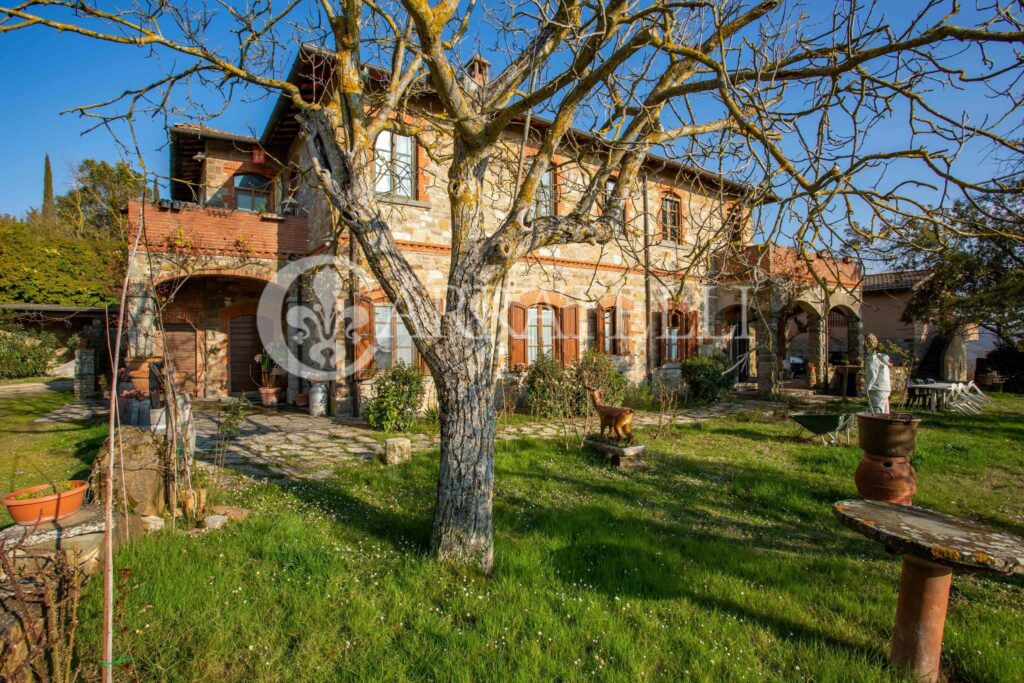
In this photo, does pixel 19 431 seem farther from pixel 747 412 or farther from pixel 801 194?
pixel 747 412

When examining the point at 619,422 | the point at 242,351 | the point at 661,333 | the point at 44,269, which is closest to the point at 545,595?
the point at 619,422

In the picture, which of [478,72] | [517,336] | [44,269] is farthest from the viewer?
[44,269]

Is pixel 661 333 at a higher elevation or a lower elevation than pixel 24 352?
higher

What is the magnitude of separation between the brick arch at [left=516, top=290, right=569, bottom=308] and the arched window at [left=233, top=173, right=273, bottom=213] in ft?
21.4

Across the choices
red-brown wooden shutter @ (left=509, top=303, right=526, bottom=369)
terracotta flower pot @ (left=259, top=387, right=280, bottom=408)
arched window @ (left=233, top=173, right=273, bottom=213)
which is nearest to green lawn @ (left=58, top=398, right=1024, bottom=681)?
red-brown wooden shutter @ (left=509, top=303, right=526, bottom=369)

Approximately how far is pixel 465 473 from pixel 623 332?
959 centimetres

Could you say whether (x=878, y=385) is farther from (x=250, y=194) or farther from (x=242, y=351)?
(x=250, y=194)

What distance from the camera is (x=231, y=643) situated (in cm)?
254

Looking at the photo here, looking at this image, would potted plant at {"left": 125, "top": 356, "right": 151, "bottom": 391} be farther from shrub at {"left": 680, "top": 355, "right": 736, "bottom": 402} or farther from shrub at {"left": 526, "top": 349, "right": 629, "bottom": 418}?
shrub at {"left": 680, "top": 355, "right": 736, "bottom": 402}

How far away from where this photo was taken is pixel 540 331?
1107 centimetres

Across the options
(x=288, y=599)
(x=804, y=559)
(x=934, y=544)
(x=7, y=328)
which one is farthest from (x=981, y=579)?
(x=7, y=328)

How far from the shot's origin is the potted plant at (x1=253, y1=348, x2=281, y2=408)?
11023 mm

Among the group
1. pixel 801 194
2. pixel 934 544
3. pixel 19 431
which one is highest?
pixel 801 194

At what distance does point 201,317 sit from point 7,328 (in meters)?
8.43
